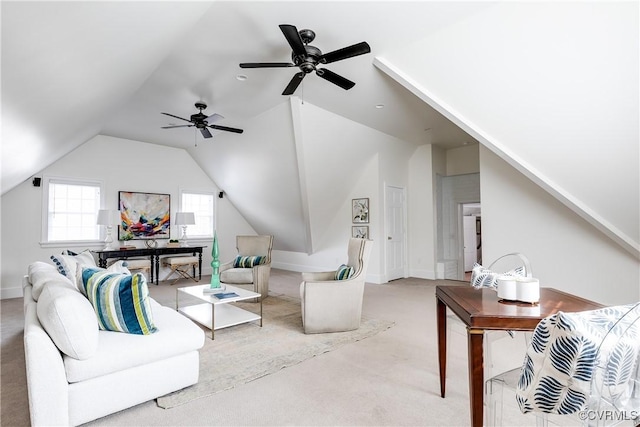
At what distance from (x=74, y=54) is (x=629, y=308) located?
2974mm

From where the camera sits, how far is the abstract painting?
20.6ft

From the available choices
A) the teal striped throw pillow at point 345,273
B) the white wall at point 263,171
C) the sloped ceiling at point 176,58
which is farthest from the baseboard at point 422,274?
the teal striped throw pillow at point 345,273

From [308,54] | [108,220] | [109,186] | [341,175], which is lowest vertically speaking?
[108,220]

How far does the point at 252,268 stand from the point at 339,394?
9.45 ft

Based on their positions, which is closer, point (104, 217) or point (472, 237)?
point (104, 217)

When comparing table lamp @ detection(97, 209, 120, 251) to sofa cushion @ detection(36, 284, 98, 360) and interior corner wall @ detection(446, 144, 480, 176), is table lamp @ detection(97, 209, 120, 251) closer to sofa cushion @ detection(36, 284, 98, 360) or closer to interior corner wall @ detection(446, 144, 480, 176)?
sofa cushion @ detection(36, 284, 98, 360)

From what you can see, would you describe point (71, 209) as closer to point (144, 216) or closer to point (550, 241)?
point (144, 216)

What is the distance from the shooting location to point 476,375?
4.80ft

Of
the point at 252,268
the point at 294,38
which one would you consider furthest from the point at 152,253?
the point at 294,38

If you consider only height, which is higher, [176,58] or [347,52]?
[176,58]

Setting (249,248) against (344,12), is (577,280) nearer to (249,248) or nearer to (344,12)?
(344,12)

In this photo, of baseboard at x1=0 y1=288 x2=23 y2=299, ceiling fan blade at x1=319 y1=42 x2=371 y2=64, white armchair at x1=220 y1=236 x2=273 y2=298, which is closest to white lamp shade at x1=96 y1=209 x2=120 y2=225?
baseboard at x1=0 y1=288 x2=23 y2=299

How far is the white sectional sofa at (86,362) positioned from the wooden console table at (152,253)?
12.3 feet

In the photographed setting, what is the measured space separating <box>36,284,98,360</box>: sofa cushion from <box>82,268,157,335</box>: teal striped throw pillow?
227 mm
